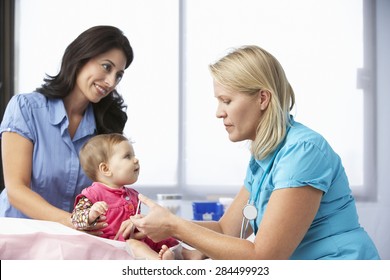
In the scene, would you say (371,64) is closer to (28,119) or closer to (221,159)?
(221,159)

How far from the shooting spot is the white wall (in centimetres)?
329

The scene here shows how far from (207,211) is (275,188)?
5.28ft

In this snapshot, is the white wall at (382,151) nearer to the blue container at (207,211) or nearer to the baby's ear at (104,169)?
the blue container at (207,211)

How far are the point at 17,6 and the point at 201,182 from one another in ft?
5.52

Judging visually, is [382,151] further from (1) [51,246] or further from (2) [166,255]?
(1) [51,246]

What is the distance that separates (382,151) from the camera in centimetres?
338

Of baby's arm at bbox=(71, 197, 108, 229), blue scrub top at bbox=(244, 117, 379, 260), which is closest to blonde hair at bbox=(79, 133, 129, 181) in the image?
baby's arm at bbox=(71, 197, 108, 229)

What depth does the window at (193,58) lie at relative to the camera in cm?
347

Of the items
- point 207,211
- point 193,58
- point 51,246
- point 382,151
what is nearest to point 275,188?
point 51,246

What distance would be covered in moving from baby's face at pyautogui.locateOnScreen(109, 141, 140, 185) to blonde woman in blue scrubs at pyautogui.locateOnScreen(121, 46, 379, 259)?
1.30ft

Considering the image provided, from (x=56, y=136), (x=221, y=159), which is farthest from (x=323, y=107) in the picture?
(x=56, y=136)

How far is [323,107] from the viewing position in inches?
135

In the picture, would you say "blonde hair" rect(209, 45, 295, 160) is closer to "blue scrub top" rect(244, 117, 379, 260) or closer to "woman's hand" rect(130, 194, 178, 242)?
"blue scrub top" rect(244, 117, 379, 260)

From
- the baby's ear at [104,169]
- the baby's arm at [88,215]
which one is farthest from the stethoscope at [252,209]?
the baby's ear at [104,169]
